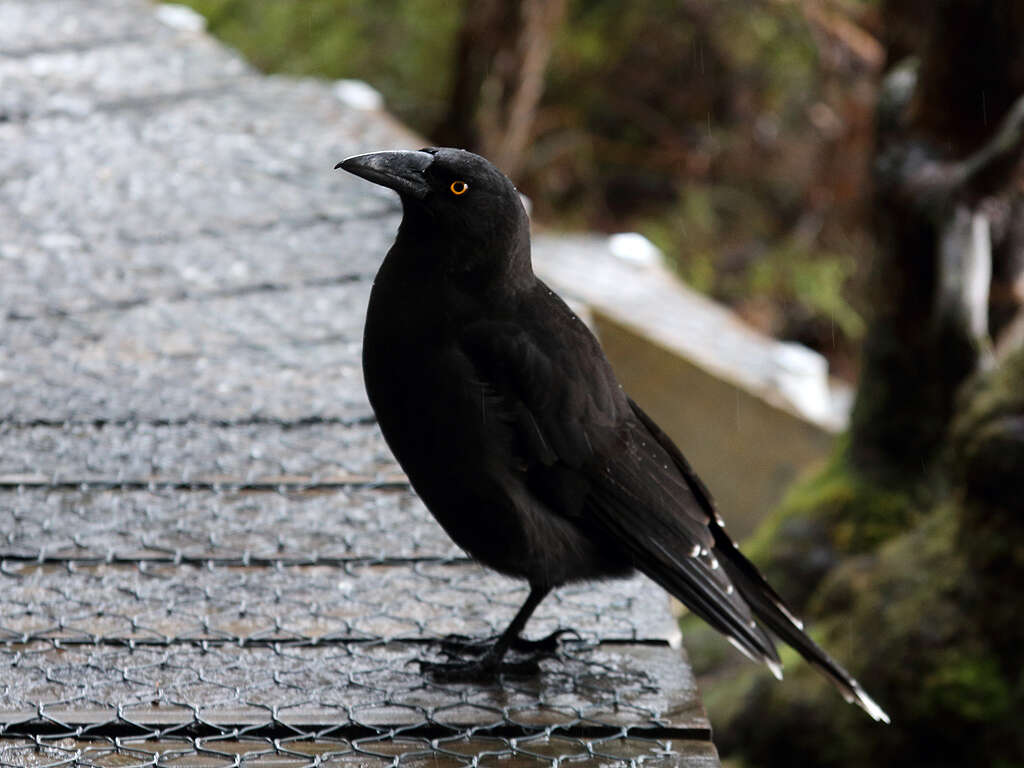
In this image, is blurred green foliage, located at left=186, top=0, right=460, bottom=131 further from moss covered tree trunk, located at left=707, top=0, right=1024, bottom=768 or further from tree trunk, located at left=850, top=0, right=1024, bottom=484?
tree trunk, located at left=850, top=0, right=1024, bottom=484

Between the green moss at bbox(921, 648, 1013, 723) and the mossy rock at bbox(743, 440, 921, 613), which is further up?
the green moss at bbox(921, 648, 1013, 723)

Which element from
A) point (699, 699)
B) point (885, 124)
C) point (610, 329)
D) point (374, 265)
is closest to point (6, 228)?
point (374, 265)

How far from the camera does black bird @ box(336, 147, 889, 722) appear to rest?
2328 mm

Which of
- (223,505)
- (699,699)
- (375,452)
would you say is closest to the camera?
Result: (699,699)

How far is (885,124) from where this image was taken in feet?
20.2

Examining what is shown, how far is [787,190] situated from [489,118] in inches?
191

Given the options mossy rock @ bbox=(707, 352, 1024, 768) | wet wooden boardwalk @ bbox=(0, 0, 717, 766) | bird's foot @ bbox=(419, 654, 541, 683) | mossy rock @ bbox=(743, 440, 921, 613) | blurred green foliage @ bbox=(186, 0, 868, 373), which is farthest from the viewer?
blurred green foliage @ bbox=(186, 0, 868, 373)

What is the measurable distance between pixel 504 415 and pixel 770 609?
0.69 metres

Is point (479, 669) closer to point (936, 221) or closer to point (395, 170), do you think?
point (395, 170)

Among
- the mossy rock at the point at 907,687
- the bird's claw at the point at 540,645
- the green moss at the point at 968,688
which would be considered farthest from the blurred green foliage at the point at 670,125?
the bird's claw at the point at 540,645

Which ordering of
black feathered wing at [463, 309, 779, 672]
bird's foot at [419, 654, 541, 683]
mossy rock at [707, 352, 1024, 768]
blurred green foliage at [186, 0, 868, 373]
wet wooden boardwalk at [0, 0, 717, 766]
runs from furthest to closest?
blurred green foliage at [186, 0, 868, 373], mossy rock at [707, 352, 1024, 768], black feathered wing at [463, 309, 779, 672], bird's foot at [419, 654, 541, 683], wet wooden boardwalk at [0, 0, 717, 766]

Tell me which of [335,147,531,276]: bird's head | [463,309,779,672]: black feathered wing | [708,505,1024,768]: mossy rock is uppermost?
[335,147,531,276]: bird's head

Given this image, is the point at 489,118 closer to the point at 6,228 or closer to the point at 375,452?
the point at 6,228

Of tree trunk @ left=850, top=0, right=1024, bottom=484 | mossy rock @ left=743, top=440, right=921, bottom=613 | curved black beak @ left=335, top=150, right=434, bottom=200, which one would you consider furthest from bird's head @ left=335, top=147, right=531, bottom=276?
mossy rock @ left=743, top=440, right=921, bottom=613
